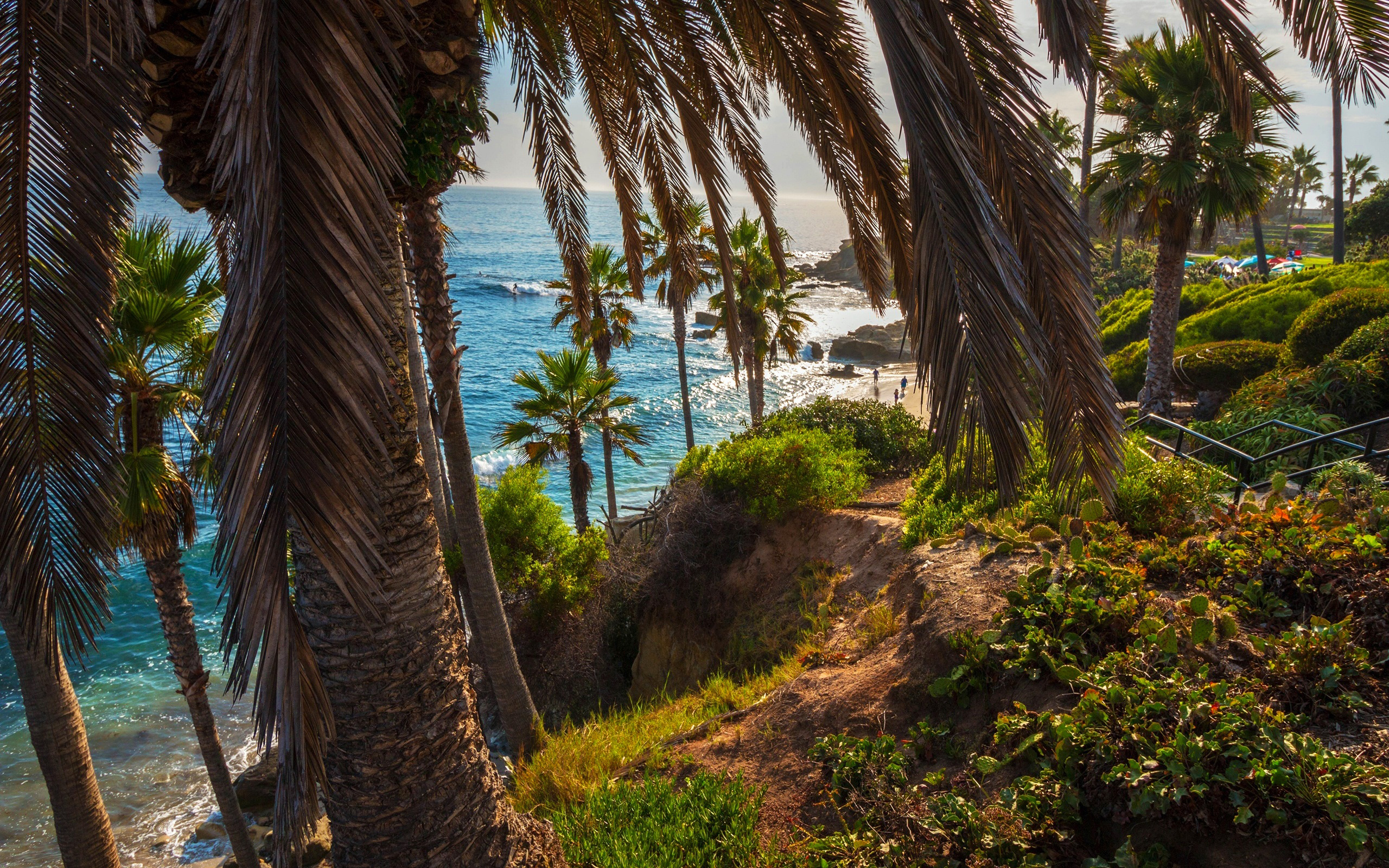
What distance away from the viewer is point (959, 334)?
2.72m

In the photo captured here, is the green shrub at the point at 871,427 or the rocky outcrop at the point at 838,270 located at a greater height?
the rocky outcrop at the point at 838,270

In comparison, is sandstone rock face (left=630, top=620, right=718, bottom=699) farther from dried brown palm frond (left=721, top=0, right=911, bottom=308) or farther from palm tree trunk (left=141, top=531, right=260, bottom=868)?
dried brown palm frond (left=721, top=0, right=911, bottom=308)

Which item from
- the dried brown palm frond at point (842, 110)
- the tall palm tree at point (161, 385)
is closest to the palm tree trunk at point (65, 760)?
the tall palm tree at point (161, 385)

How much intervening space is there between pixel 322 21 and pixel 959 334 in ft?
8.07

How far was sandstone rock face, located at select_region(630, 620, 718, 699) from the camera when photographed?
11.7 m

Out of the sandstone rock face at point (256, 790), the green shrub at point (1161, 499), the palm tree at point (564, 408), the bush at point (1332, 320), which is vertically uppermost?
the bush at point (1332, 320)

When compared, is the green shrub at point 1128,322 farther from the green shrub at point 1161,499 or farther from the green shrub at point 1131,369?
the green shrub at point 1161,499

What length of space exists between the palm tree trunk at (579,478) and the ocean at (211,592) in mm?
6366

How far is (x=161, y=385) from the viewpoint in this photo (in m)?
7.61

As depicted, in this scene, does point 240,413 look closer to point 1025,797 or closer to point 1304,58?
point 1025,797

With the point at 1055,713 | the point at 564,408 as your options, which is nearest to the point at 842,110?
the point at 1055,713

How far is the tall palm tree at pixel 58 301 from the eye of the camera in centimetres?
375

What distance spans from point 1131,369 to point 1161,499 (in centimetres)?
1555

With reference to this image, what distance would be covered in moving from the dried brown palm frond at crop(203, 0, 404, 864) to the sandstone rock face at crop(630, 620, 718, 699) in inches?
384
